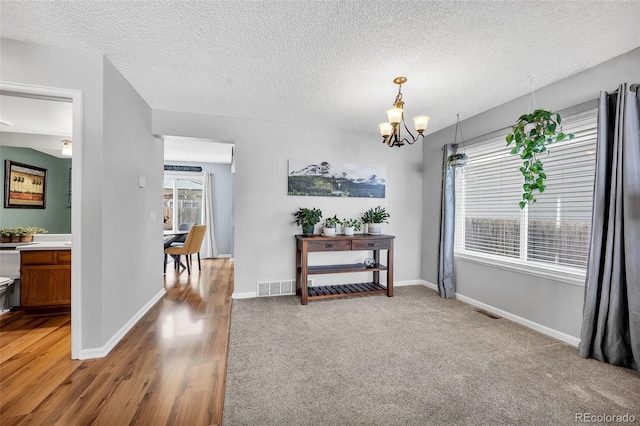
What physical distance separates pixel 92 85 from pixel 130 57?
0.38 m

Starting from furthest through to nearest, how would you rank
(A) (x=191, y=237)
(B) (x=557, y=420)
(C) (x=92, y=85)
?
(A) (x=191, y=237) → (C) (x=92, y=85) → (B) (x=557, y=420)

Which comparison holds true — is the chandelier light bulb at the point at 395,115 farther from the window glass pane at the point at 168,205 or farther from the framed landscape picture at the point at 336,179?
the window glass pane at the point at 168,205

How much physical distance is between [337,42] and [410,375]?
2.52m

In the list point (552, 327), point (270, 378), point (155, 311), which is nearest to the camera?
point (270, 378)

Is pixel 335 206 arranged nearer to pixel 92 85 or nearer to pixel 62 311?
pixel 92 85

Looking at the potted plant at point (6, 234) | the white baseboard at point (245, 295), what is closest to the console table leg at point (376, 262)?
the white baseboard at point (245, 295)

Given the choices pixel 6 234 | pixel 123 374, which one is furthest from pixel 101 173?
pixel 6 234

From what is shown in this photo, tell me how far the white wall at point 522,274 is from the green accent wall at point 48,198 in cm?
629

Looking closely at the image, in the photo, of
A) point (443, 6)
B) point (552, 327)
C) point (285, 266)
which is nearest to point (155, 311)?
point (285, 266)

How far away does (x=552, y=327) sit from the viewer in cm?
A: 256

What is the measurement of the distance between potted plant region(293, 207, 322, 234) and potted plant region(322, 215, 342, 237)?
16 cm

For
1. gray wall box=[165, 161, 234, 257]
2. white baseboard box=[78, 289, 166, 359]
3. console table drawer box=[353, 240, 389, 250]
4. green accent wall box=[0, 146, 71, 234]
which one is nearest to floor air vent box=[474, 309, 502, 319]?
console table drawer box=[353, 240, 389, 250]

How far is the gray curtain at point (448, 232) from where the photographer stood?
3.64 m

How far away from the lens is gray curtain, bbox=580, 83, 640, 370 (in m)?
1.95
